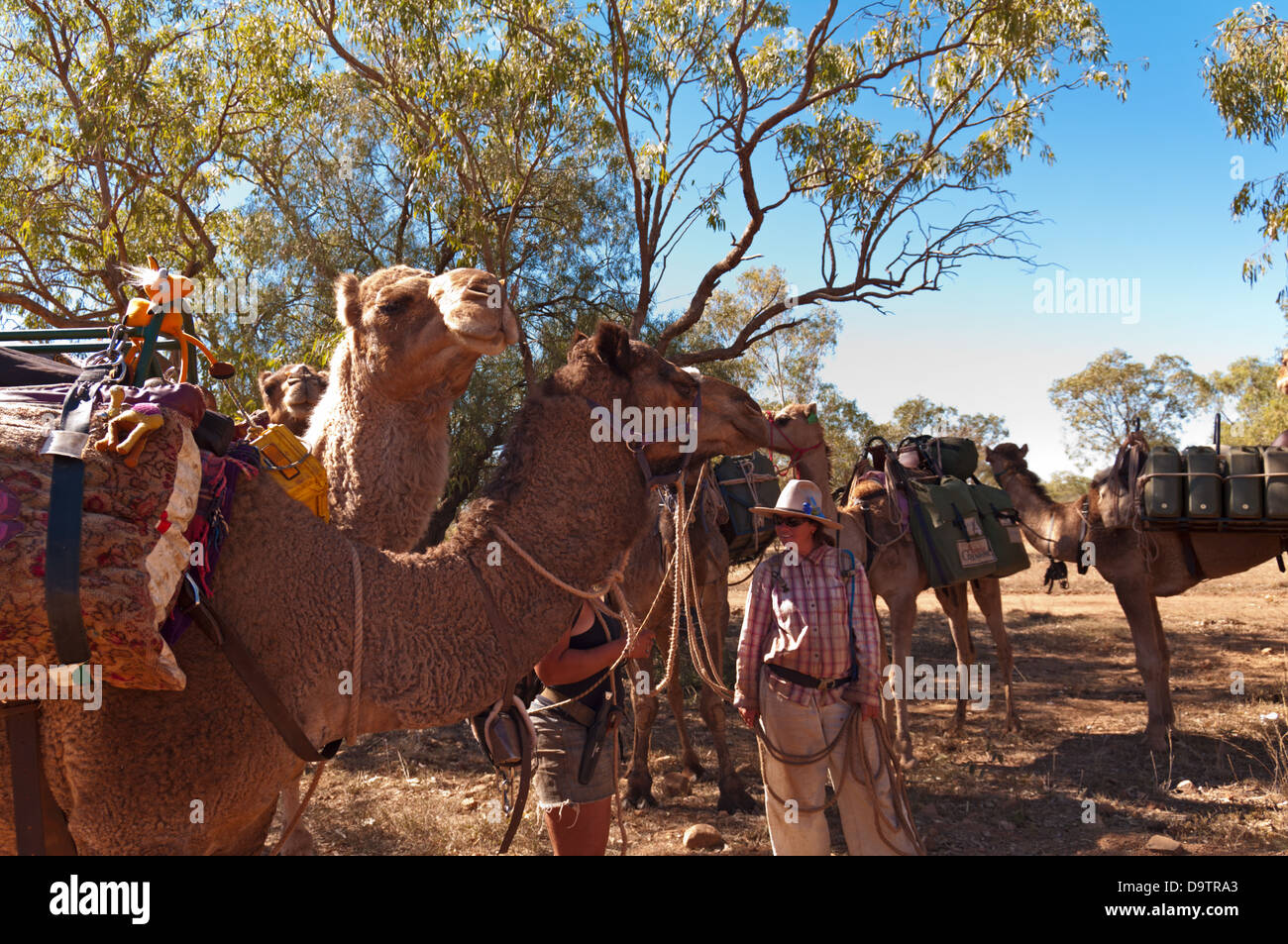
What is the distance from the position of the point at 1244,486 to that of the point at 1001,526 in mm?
2144

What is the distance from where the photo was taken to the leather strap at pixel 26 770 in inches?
89.3

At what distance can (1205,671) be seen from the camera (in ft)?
39.2

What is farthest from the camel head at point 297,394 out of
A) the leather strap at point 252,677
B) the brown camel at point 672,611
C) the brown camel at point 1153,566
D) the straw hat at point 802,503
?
the brown camel at point 1153,566

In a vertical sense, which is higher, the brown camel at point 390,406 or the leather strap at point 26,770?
the brown camel at point 390,406

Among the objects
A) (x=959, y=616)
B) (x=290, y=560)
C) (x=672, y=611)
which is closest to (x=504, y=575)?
(x=290, y=560)

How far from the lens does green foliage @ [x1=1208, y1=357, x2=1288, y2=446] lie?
3152cm

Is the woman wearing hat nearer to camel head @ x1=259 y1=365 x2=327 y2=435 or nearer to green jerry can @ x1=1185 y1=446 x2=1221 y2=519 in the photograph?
camel head @ x1=259 y1=365 x2=327 y2=435

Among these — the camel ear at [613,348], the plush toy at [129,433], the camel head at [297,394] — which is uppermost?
the camel head at [297,394]

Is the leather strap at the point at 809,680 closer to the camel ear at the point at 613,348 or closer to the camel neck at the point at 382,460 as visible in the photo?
the camel neck at the point at 382,460

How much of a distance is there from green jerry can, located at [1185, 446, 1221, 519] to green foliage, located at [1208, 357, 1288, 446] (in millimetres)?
27997

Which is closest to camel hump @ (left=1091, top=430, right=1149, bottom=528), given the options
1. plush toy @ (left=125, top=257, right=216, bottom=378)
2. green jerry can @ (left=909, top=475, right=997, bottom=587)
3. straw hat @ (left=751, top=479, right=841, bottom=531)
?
green jerry can @ (left=909, top=475, right=997, bottom=587)

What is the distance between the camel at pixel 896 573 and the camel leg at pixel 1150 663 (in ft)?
4.23
